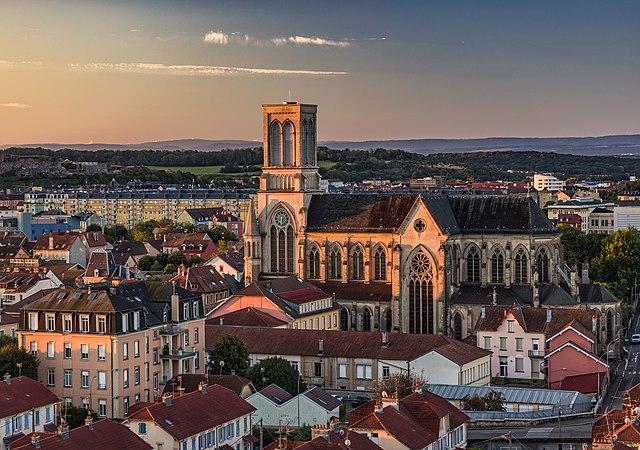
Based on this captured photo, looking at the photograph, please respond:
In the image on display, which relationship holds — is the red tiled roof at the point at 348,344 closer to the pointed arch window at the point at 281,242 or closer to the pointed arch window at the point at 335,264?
the pointed arch window at the point at 335,264

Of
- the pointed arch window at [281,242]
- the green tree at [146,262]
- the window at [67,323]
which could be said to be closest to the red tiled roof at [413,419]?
the window at [67,323]

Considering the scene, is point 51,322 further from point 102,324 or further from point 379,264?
point 379,264

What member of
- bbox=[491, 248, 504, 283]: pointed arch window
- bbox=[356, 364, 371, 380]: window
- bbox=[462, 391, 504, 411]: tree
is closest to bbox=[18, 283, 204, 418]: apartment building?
bbox=[356, 364, 371, 380]: window

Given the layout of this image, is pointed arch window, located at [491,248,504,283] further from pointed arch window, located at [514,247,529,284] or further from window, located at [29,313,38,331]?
window, located at [29,313,38,331]

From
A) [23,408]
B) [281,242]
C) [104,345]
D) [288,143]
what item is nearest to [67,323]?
[104,345]

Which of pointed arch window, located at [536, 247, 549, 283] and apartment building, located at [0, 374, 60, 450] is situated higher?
pointed arch window, located at [536, 247, 549, 283]

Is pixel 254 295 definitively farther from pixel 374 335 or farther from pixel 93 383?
pixel 93 383

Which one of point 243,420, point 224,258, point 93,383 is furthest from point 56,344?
point 224,258
